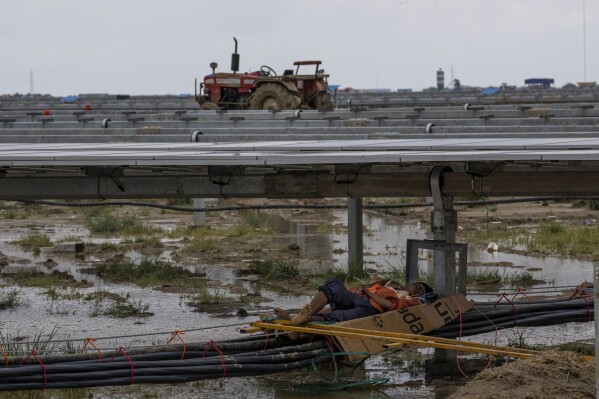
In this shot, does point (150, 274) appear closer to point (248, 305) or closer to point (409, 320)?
point (248, 305)

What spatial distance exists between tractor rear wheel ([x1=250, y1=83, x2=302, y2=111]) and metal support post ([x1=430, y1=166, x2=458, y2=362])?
21.0 metres

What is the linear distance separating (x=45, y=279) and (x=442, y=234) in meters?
8.14

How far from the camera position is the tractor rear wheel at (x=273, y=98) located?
32312mm

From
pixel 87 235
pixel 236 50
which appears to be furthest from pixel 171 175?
pixel 236 50

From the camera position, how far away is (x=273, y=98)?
33.1 meters

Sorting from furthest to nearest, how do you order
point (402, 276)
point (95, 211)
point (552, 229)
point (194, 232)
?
point (95, 211)
point (194, 232)
point (552, 229)
point (402, 276)

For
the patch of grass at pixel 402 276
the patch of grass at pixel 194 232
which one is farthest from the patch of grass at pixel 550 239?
the patch of grass at pixel 194 232

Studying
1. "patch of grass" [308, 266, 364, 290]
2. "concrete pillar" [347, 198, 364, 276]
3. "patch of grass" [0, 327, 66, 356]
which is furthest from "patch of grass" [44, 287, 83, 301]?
"concrete pillar" [347, 198, 364, 276]

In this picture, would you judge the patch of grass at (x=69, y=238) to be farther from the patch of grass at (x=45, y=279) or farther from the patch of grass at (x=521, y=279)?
the patch of grass at (x=521, y=279)

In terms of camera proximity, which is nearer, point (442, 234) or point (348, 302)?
point (348, 302)

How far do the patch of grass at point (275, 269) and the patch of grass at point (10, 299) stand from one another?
12.4 feet

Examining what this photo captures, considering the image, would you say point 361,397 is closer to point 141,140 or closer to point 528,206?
point 141,140

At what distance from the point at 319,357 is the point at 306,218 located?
56.6 ft

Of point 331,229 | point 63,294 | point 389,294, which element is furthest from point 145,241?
point 389,294
